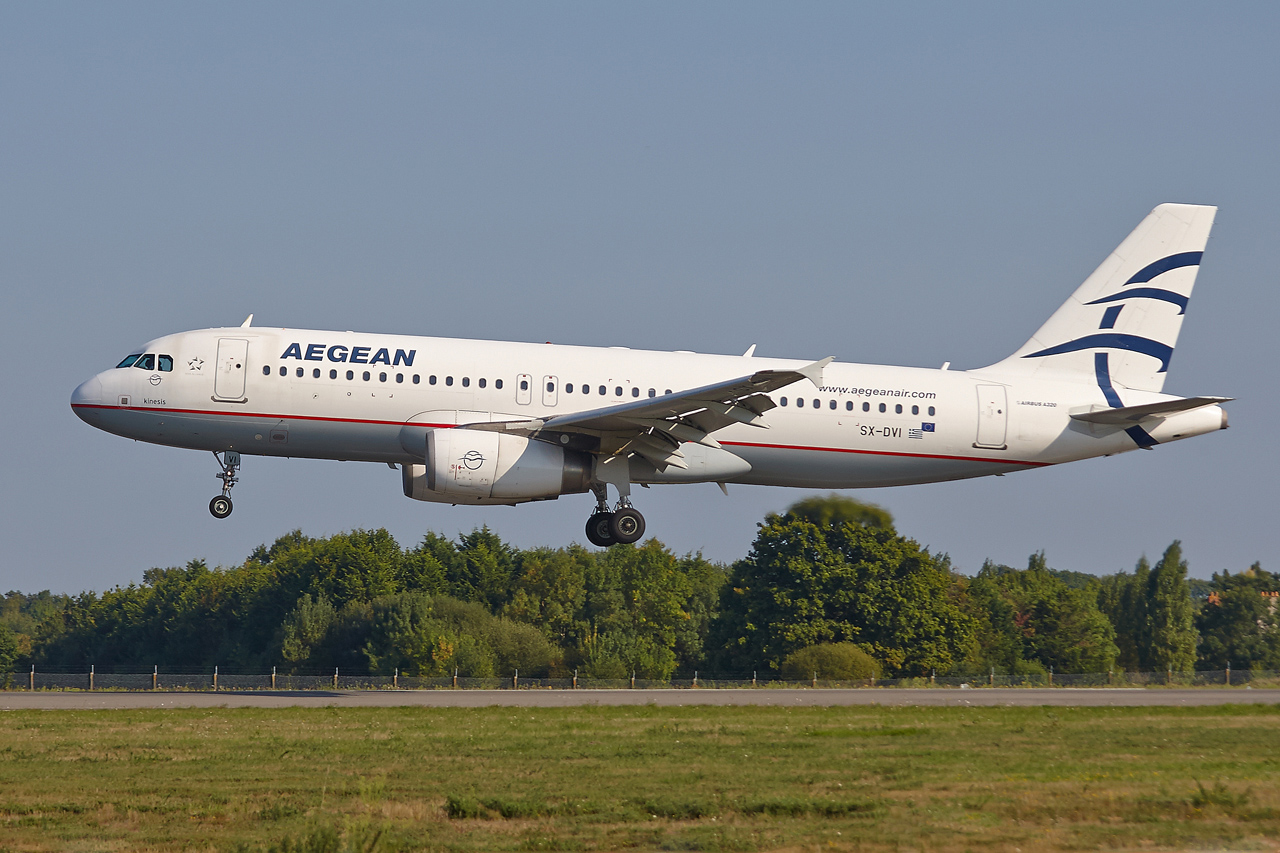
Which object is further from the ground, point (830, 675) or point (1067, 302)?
point (1067, 302)

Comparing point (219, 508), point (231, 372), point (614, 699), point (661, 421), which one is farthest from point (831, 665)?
point (231, 372)

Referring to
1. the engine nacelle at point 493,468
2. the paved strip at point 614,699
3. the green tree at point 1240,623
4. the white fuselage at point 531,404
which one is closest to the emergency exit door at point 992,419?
the white fuselage at point 531,404

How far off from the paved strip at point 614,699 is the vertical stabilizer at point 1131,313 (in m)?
8.85

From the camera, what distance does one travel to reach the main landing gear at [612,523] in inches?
1341

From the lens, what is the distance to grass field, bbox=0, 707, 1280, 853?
52.0ft

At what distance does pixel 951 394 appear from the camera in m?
35.2

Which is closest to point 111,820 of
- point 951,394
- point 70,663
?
point 951,394

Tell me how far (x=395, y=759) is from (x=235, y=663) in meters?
72.0

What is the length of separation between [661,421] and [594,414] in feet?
5.46

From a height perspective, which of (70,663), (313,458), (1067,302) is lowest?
(70,663)

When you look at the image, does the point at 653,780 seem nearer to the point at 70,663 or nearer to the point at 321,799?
the point at 321,799

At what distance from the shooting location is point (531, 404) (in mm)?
32750

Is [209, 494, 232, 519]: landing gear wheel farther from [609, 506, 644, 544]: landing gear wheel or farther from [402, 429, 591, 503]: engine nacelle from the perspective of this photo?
[609, 506, 644, 544]: landing gear wheel

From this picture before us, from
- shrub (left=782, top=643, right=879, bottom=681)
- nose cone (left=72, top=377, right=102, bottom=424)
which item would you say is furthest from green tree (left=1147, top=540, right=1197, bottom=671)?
nose cone (left=72, top=377, right=102, bottom=424)
